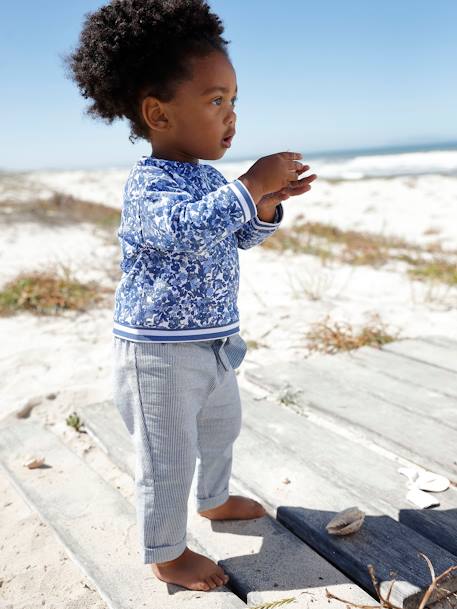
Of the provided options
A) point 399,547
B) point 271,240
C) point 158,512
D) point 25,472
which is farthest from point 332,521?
point 271,240

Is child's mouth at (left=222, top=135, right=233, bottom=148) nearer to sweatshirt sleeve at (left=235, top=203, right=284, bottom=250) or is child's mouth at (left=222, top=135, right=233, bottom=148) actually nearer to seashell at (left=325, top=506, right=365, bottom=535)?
sweatshirt sleeve at (left=235, top=203, right=284, bottom=250)

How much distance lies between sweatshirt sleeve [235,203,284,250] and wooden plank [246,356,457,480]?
93 centimetres

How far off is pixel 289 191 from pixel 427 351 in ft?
5.80

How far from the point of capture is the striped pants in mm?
1530

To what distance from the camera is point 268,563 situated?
1.62 metres

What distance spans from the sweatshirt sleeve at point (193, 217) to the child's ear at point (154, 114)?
0.66 feet

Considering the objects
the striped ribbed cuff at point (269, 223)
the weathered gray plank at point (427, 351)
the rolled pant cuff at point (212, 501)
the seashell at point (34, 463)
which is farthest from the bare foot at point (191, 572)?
the weathered gray plank at point (427, 351)

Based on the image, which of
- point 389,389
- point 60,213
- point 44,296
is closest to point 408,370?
point 389,389

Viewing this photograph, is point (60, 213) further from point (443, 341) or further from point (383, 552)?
point (383, 552)

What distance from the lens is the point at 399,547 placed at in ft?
5.29

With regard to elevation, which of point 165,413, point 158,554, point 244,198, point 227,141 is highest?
point 227,141

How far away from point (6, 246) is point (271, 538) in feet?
18.9

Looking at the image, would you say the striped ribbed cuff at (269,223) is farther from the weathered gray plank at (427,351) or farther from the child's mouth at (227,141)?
the weathered gray plank at (427,351)

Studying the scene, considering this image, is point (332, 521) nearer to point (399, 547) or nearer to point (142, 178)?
point (399, 547)
